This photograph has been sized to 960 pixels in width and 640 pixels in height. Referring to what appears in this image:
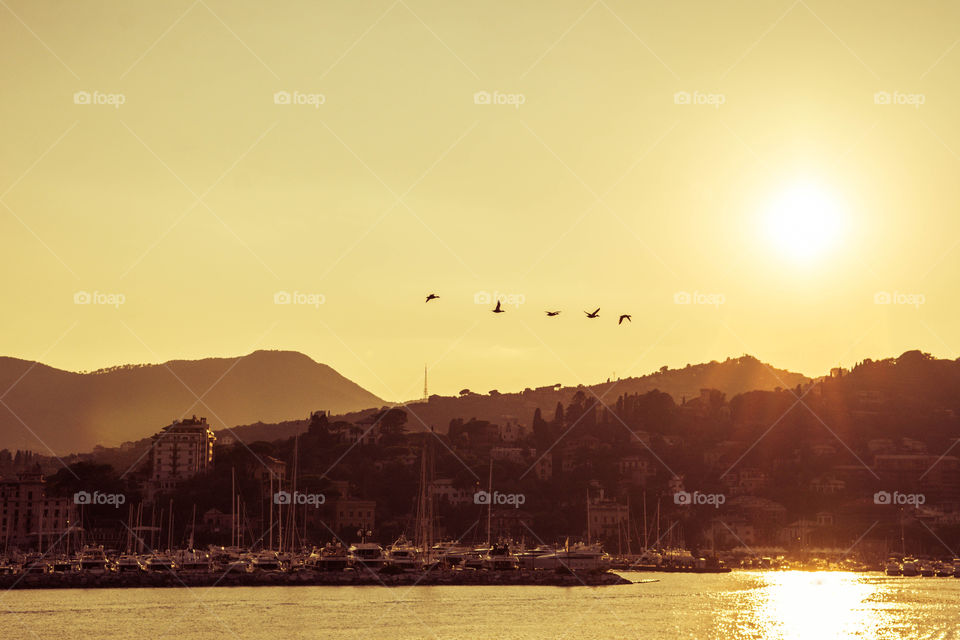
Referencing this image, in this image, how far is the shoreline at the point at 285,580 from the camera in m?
95.6

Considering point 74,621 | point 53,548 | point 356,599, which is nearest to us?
point 74,621

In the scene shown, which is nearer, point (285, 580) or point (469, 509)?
point (285, 580)

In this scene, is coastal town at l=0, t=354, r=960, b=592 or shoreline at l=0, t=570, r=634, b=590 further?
coastal town at l=0, t=354, r=960, b=592

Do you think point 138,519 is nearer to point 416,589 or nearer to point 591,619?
point 416,589

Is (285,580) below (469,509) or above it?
below

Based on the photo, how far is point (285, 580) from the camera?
9831 cm

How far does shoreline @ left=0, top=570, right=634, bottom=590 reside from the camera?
9562cm

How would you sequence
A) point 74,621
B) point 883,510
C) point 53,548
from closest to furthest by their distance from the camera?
point 74,621, point 53,548, point 883,510

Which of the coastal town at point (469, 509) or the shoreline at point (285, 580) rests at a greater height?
the coastal town at point (469, 509)

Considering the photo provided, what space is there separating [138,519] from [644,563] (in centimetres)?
5143

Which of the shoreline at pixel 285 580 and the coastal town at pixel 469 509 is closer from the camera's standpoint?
the shoreline at pixel 285 580

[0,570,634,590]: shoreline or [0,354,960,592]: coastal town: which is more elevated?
[0,354,960,592]: coastal town

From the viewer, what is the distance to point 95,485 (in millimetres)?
150625

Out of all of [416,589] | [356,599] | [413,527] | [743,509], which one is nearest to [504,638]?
[356,599]
